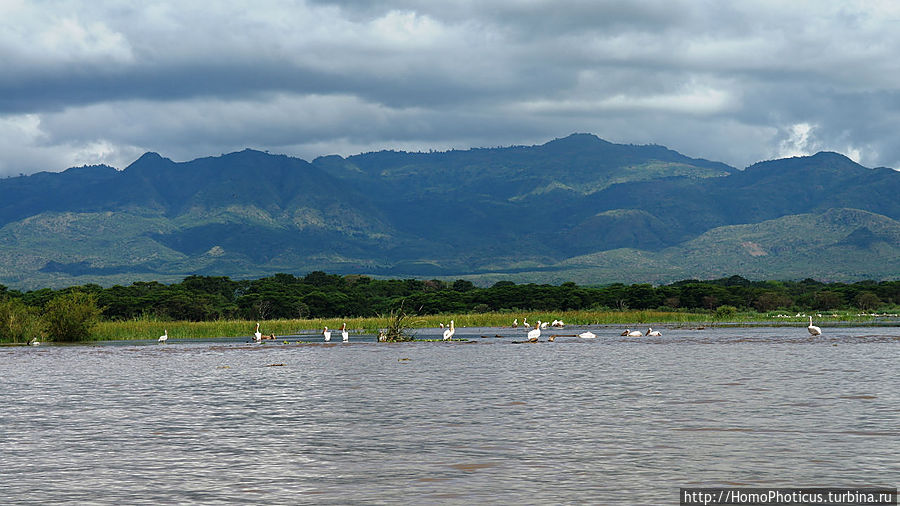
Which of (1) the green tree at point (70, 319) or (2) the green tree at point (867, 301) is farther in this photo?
(2) the green tree at point (867, 301)

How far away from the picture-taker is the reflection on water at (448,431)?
59.1 ft

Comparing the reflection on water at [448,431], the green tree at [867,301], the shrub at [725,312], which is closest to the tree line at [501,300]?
the green tree at [867,301]

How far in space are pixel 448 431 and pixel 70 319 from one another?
57887mm

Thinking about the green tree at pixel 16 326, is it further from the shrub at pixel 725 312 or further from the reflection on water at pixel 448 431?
the shrub at pixel 725 312

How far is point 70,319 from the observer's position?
75812mm

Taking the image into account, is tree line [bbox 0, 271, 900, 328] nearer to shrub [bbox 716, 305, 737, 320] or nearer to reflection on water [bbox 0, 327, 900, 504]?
shrub [bbox 716, 305, 737, 320]

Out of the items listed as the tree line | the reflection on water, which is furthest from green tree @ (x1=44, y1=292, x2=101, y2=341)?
the tree line

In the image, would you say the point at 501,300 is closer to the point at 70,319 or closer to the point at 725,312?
the point at 725,312

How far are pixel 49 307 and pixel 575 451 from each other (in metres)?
64.7

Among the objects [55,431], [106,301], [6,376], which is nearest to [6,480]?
[55,431]

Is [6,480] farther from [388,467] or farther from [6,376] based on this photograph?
[6,376]

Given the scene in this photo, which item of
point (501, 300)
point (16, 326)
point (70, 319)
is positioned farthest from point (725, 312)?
point (16, 326)

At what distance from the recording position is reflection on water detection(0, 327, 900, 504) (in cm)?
1802

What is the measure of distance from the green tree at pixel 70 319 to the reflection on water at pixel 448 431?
30.4 meters
